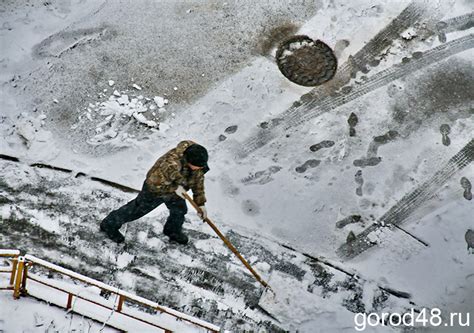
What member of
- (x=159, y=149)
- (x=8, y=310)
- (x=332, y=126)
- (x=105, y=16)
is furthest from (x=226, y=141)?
(x=8, y=310)

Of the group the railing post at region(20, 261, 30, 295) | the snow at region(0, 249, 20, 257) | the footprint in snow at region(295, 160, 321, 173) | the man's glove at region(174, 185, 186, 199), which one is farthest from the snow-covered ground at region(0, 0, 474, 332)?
the snow at region(0, 249, 20, 257)

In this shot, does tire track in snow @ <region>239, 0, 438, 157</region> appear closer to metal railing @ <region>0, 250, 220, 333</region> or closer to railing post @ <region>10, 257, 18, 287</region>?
metal railing @ <region>0, 250, 220, 333</region>

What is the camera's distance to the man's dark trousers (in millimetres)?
6348

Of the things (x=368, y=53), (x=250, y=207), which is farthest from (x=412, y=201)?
(x=368, y=53)

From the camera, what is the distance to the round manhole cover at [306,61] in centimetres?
835

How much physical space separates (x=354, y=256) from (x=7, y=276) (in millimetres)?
3554

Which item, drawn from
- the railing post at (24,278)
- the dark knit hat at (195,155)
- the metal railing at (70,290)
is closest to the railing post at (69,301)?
the metal railing at (70,290)

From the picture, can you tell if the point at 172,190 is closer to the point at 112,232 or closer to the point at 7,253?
the point at 112,232

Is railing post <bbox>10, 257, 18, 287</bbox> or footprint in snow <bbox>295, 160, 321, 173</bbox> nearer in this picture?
railing post <bbox>10, 257, 18, 287</bbox>

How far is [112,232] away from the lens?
671cm

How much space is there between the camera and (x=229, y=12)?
8.89m

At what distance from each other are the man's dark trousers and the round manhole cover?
268 centimetres

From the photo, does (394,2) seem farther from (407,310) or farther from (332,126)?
(407,310)

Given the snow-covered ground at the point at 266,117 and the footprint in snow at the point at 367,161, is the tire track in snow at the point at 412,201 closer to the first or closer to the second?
the snow-covered ground at the point at 266,117
